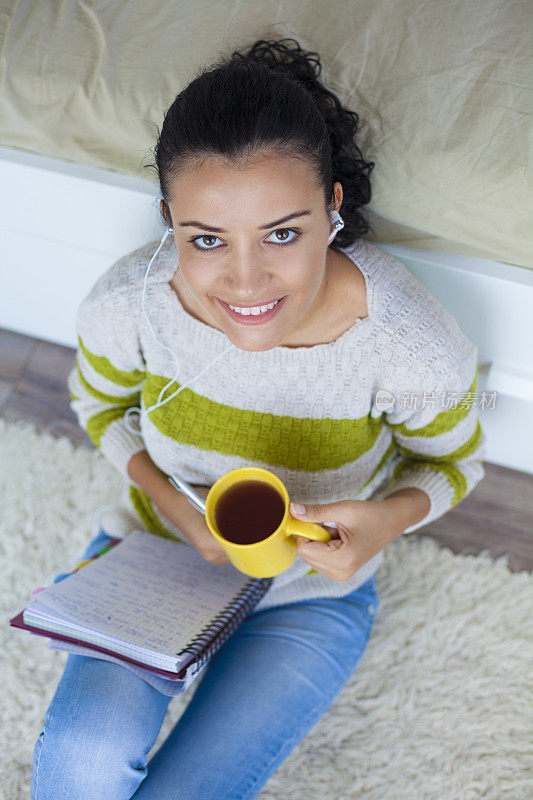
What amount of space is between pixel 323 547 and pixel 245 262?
353 millimetres

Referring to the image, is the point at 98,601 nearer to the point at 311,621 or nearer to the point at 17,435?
the point at 311,621

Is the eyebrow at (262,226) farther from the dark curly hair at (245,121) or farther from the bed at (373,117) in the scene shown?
the bed at (373,117)

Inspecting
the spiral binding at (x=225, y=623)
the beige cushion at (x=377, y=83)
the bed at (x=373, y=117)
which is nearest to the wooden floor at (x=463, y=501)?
the bed at (x=373, y=117)

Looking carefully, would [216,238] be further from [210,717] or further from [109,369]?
[210,717]

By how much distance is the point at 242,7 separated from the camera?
0.95 meters

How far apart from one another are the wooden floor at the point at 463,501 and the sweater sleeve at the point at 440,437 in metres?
0.42

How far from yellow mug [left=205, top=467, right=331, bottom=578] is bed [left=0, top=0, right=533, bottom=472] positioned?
1.39ft

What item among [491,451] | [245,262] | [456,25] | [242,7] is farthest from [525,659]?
[242,7]

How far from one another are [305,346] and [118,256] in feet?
1.63

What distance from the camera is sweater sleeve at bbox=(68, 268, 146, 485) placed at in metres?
0.96

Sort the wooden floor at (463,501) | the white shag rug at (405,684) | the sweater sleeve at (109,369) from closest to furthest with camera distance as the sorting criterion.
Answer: the sweater sleeve at (109,369) < the white shag rug at (405,684) < the wooden floor at (463,501)

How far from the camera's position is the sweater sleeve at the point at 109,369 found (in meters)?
0.96

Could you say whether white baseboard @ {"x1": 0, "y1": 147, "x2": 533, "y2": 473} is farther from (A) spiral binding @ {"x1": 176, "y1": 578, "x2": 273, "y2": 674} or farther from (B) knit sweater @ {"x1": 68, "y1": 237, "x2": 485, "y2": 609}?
(A) spiral binding @ {"x1": 176, "y1": 578, "x2": 273, "y2": 674}

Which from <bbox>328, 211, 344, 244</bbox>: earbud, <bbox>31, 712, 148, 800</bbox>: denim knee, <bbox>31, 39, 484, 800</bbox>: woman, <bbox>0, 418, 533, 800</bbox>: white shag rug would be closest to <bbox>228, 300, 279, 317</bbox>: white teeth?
<bbox>31, 39, 484, 800</bbox>: woman
